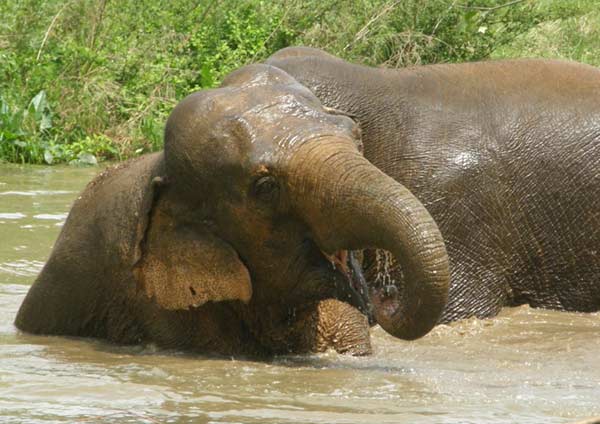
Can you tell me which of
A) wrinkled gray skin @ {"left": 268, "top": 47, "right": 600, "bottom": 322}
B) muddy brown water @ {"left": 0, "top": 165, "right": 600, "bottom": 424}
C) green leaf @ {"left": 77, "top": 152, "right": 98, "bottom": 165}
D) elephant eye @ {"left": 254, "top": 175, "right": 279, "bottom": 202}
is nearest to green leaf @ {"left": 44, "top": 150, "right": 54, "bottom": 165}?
green leaf @ {"left": 77, "top": 152, "right": 98, "bottom": 165}

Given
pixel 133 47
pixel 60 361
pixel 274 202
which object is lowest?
pixel 60 361

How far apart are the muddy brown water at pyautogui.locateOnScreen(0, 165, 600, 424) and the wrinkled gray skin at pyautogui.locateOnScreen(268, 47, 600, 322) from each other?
0.82 ft

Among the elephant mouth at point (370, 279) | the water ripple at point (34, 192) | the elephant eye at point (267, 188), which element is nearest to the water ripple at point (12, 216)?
the water ripple at point (34, 192)

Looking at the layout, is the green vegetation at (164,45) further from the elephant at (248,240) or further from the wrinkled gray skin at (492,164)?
the elephant at (248,240)

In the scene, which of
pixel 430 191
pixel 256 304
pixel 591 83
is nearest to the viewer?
pixel 256 304

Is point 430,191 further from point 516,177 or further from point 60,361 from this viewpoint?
A: point 60,361

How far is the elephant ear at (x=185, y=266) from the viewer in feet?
25.9

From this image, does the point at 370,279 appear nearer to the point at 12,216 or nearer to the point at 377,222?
the point at 377,222

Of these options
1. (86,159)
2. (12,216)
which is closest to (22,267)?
(12,216)

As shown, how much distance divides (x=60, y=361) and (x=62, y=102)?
8.65 metres

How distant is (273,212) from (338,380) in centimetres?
82

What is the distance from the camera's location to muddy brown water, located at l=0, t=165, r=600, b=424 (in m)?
6.95

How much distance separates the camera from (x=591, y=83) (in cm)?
994

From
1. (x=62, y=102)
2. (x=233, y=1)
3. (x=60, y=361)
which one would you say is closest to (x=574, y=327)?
(x=60, y=361)
